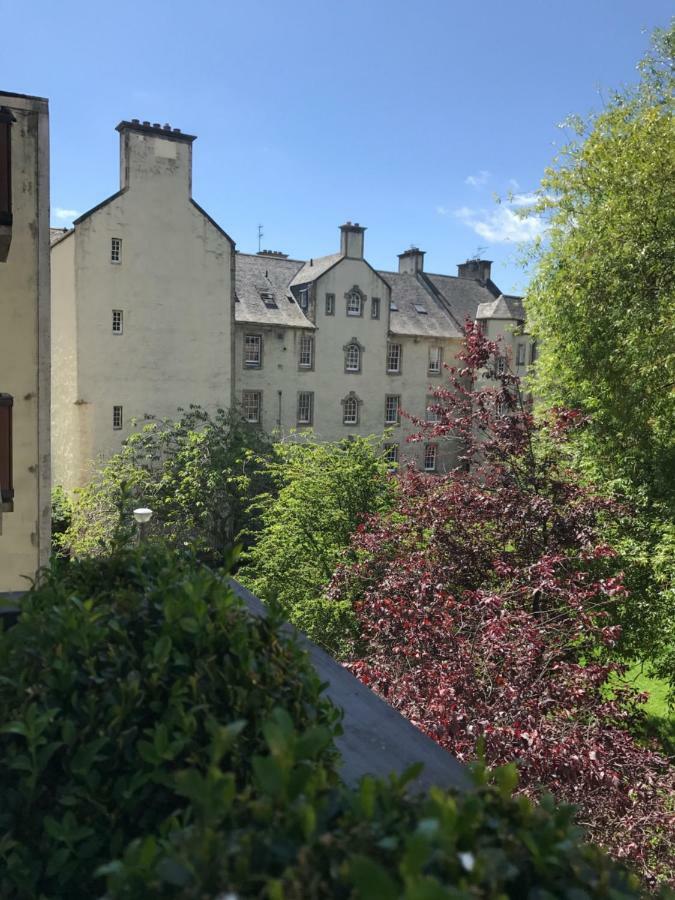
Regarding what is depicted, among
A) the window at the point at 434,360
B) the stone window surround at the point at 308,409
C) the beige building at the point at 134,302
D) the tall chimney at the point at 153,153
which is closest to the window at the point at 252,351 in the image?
the stone window surround at the point at 308,409

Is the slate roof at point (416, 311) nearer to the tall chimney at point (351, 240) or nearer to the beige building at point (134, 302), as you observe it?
the tall chimney at point (351, 240)

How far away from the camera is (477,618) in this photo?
10992 millimetres

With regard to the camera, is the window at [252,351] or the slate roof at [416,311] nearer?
the window at [252,351]

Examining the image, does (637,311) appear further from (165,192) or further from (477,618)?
(165,192)

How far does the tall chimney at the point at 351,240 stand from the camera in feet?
134

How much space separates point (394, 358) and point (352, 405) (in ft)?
13.7

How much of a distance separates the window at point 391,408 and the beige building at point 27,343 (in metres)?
31.0

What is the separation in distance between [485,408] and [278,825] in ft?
36.6

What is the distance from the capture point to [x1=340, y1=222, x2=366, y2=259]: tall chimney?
134ft

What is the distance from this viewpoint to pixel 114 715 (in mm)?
2965

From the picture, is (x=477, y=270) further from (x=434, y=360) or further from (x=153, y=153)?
(x=153, y=153)

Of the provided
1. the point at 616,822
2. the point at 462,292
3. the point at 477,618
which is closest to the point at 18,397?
the point at 477,618

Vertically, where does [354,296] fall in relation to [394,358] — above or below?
above

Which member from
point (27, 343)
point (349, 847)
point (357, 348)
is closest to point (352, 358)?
point (357, 348)
